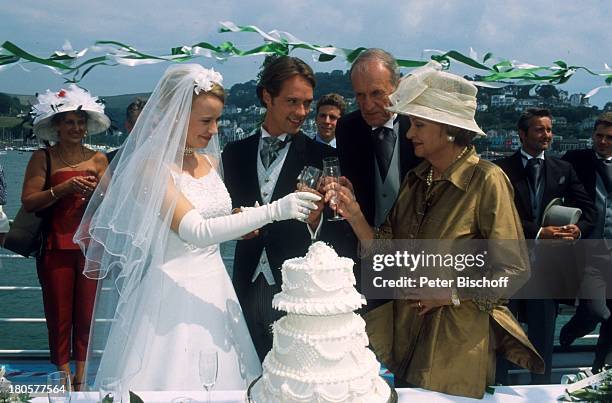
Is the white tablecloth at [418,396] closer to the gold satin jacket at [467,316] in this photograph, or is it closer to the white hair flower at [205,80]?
the gold satin jacket at [467,316]

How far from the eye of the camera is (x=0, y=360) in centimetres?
502

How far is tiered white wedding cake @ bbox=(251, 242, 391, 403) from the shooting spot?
5.87 ft

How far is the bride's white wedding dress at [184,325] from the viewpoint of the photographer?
2.51 metres

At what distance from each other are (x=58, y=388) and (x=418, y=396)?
134 centimetres

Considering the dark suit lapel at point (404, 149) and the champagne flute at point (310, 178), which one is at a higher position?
the dark suit lapel at point (404, 149)

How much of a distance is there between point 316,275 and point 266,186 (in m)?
1.30

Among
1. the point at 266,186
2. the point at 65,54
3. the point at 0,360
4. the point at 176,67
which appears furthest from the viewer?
the point at 0,360

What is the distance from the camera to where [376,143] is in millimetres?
3119

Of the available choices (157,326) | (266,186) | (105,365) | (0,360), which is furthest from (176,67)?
(0,360)

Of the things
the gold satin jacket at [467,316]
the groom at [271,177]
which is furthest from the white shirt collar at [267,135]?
the gold satin jacket at [467,316]

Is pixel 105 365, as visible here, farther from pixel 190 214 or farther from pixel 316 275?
pixel 316 275

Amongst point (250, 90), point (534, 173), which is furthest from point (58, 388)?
point (534, 173)

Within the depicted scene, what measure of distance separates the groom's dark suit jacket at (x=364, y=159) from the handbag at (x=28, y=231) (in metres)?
2.29

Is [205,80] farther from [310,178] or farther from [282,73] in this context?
[310,178]
